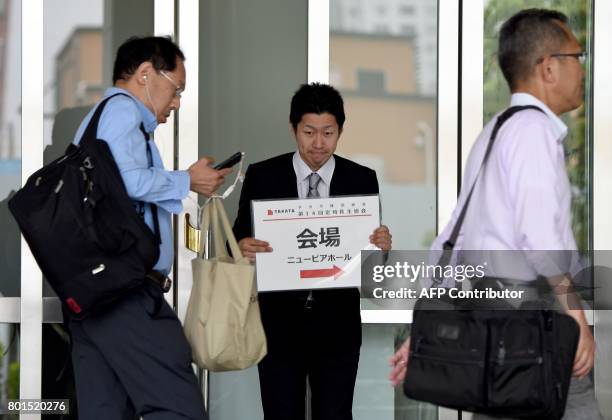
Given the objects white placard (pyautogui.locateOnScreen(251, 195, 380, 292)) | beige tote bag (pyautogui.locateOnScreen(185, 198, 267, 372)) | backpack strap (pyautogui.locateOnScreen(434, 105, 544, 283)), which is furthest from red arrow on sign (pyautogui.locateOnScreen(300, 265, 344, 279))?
backpack strap (pyautogui.locateOnScreen(434, 105, 544, 283))

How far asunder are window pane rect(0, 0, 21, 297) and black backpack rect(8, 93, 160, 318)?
164 cm

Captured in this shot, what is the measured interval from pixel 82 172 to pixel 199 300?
2.13 ft

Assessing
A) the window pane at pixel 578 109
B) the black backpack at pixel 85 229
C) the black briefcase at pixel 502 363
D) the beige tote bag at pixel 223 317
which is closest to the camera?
the black briefcase at pixel 502 363

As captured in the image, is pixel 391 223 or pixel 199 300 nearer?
pixel 199 300

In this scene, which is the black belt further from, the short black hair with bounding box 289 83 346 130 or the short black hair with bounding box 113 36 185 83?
the short black hair with bounding box 289 83 346 130

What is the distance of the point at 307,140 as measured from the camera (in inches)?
169

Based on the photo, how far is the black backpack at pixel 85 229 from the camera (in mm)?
3342

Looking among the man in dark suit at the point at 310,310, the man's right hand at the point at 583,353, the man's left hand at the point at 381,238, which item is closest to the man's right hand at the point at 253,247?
the man in dark suit at the point at 310,310

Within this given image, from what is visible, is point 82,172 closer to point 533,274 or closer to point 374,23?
point 533,274

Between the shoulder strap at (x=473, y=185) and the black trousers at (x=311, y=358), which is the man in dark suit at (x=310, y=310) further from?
the shoulder strap at (x=473, y=185)

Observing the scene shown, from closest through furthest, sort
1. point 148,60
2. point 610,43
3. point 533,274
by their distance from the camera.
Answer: point 533,274
point 148,60
point 610,43

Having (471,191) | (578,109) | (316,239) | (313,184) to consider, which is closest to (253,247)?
(316,239)

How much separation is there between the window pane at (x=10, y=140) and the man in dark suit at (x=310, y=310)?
124 centimetres

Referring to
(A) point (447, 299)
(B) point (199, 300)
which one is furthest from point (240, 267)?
(A) point (447, 299)
